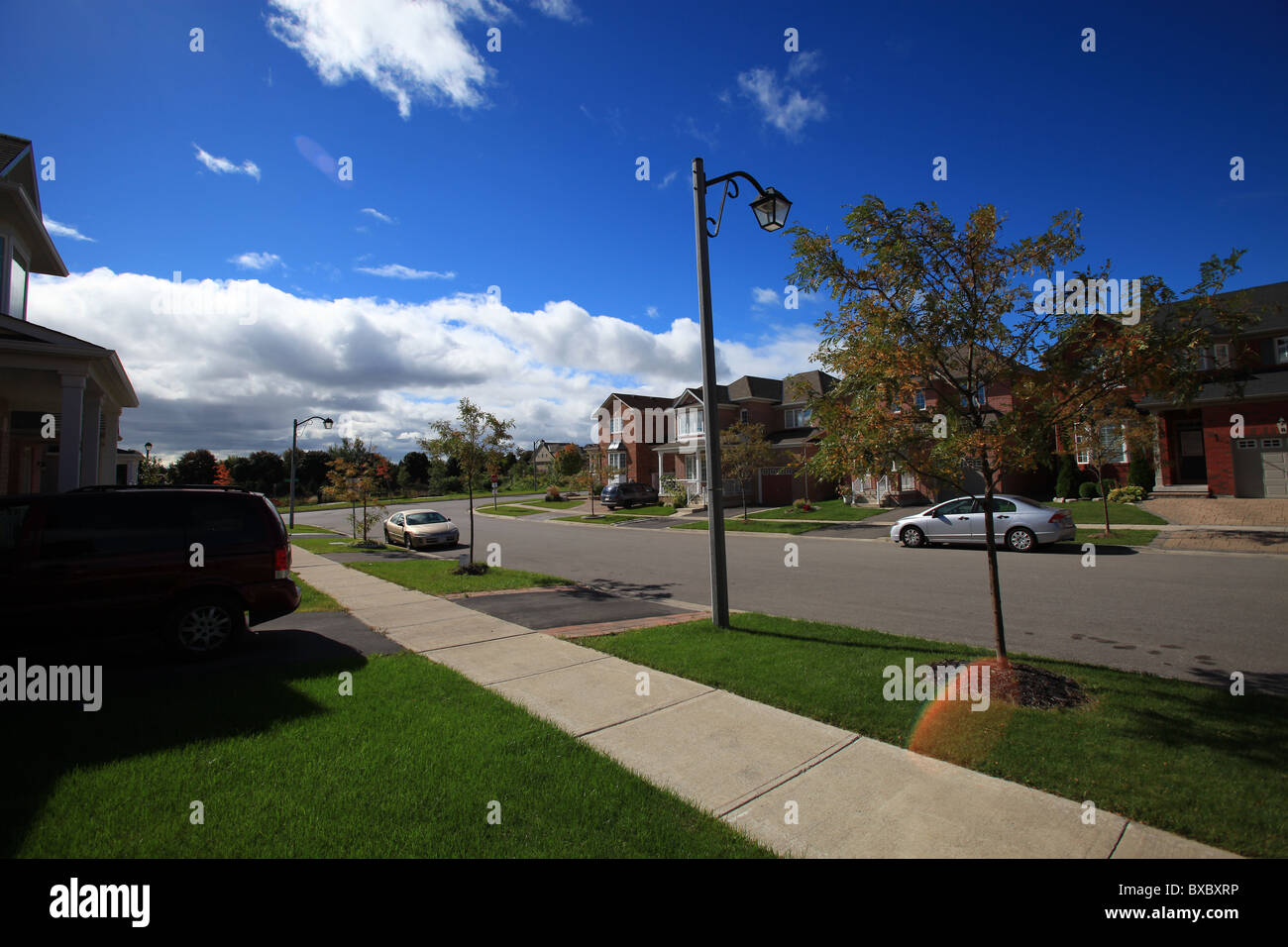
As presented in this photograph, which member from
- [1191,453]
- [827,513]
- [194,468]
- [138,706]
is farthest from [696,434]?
[194,468]

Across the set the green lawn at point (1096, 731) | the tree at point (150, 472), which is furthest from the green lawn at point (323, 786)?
the tree at point (150, 472)

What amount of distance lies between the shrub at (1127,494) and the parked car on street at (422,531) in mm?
27469

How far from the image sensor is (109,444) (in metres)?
19.2

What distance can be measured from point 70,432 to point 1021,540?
21029mm

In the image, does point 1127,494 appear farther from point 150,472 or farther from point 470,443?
point 150,472

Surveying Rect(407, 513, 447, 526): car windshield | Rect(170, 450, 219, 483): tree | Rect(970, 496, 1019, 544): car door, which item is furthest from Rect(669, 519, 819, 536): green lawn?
Rect(170, 450, 219, 483): tree

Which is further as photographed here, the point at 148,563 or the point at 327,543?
the point at 327,543

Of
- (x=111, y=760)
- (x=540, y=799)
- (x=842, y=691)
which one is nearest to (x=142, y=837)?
(x=111, y=760)

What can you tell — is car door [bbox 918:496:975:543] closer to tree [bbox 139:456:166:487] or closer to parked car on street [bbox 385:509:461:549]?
parked car on street [bbox 385:509:461:549]

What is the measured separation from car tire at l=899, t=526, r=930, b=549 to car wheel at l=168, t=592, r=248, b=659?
57.6 ft

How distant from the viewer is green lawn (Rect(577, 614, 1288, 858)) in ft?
11.5

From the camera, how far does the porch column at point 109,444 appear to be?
59.9 ft

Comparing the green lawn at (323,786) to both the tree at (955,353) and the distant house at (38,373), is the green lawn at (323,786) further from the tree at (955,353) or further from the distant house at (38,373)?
the distant house at (38,373)
